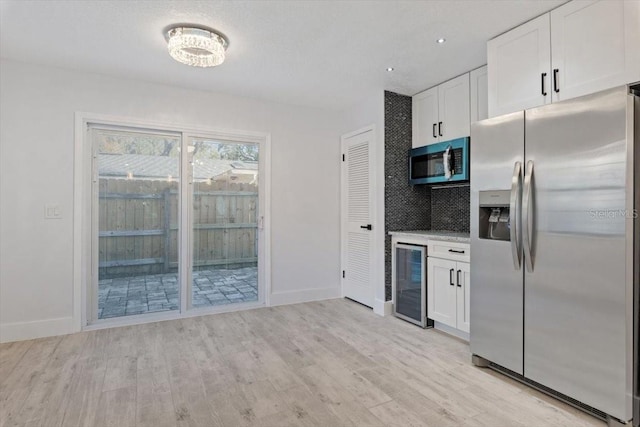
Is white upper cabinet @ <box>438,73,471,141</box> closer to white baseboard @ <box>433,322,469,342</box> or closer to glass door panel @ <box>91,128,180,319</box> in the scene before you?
white baseboard @ <box>433,322,469,342</box>

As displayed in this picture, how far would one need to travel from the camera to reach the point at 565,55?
2.19 m

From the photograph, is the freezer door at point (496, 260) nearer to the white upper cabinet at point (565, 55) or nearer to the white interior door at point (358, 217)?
the white upper cabinet at point (565, 55)

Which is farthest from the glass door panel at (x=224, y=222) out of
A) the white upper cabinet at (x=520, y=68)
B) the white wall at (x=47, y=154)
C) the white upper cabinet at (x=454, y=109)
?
the white upper cabinet at (x=520, y=68)

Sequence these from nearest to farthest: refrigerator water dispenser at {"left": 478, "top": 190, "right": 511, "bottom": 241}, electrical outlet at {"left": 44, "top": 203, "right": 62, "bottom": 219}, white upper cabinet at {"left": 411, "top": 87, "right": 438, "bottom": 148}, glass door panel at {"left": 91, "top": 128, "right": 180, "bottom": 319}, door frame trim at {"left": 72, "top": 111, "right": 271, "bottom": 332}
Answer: refrigerator water dispenser at {"left": 478, "top": 190, "right": 511, "bottom": 241} < electrical outlet at {"left": 44, "top": 203, "right": 62, "bottom": 219} < door frame trim at {"left": 72, "top": 111, "right": 271, "bottom": 332} < glass door panel at {"left": 91, "top": 128, "right": 180, "bottom": 319} < white upper cabinet at {"left": 411, "top": 87, "right": 438, "bottom": 148}

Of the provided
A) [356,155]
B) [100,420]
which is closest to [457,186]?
[356,155]

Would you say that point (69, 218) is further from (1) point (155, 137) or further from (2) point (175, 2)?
(2) point (175, 2)

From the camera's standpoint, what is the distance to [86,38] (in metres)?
2.66

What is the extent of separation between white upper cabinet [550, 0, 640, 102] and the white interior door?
2012mm

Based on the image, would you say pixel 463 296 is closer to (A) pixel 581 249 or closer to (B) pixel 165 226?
(A) pixel 581 249

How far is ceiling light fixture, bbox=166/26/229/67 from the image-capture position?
2.48m

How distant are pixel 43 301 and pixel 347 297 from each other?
3.15 metres

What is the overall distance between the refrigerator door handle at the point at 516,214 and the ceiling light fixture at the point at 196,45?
2.26 metres

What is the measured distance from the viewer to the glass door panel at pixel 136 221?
3518 millimetres

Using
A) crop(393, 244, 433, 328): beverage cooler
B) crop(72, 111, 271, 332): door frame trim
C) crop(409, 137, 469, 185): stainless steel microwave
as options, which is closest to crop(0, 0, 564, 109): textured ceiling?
crop(72, 111, 271, 332): door frame trim
